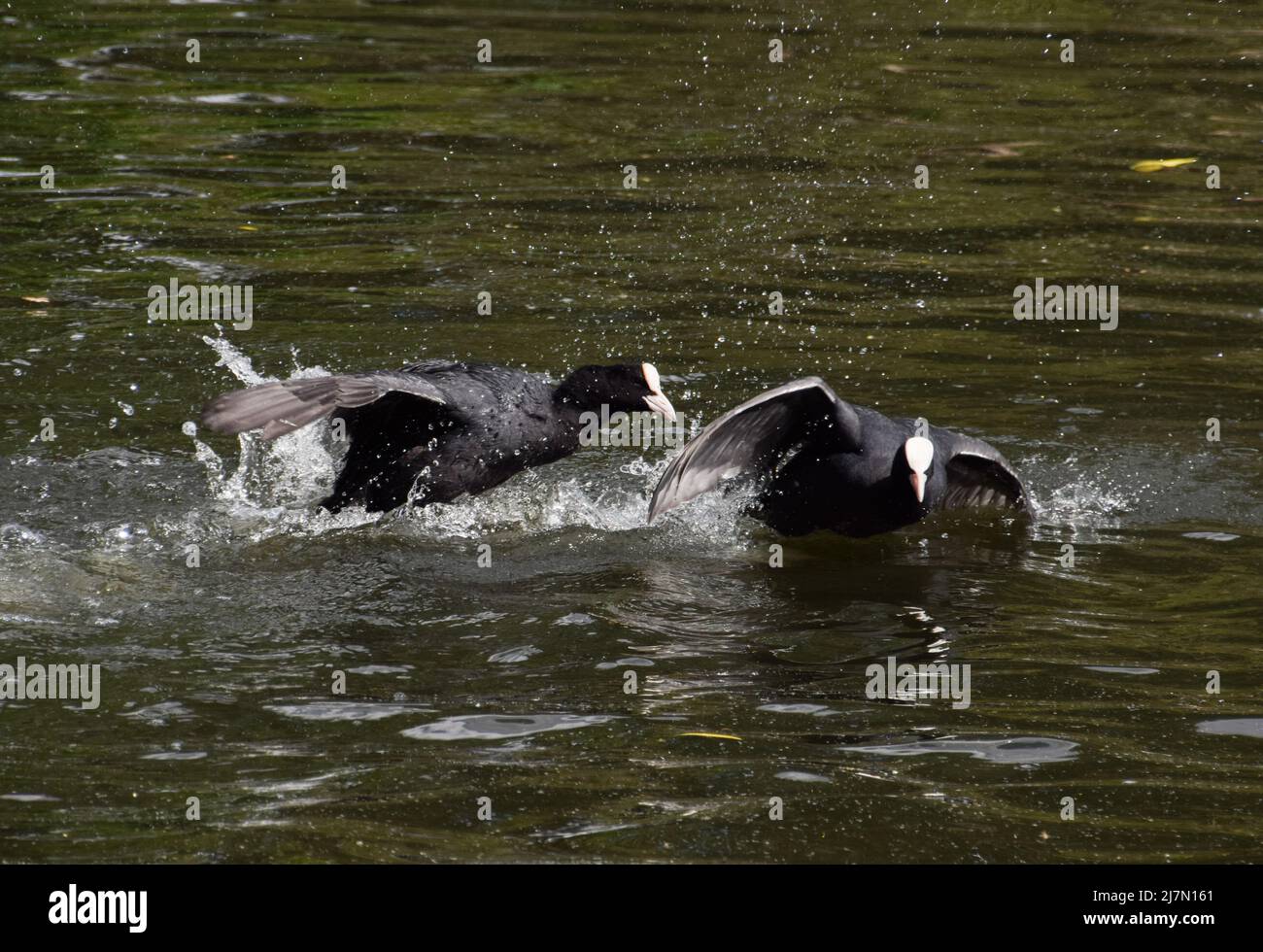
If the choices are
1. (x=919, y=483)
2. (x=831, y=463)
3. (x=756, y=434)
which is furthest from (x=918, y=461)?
(x=756, y=434)

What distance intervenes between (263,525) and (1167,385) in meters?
4.30

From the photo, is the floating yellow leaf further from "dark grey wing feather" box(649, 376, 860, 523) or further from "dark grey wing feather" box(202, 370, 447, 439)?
"dark grey wing feather" box(202, 370, 447, 439)

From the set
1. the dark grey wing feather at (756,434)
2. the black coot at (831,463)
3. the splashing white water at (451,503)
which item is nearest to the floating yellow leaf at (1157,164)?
the black coot at (831,463)

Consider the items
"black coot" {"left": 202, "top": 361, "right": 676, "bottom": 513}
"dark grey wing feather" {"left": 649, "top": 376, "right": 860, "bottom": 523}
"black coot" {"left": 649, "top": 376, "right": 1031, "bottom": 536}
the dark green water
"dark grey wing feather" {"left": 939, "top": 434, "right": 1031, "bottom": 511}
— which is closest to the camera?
the dark green water

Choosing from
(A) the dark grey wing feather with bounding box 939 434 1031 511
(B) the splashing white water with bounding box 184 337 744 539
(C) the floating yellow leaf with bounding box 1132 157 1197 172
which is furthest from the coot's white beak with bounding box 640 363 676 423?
(C) the floating yellow leaf with bounding box 1132 157 1197 172

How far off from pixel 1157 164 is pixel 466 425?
6.86 meters

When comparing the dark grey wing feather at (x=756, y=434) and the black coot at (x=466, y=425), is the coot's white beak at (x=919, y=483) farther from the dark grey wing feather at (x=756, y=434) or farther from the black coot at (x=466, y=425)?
the black coot at (x=466, y=425)

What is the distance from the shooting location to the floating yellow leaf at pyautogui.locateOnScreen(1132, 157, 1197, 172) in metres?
11.6

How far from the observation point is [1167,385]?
8312 millimetres

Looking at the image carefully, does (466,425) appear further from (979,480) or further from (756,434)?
(979,480)

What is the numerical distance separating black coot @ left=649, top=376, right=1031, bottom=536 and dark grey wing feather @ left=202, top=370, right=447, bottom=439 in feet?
3.47

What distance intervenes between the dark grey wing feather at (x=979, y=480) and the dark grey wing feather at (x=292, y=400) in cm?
206

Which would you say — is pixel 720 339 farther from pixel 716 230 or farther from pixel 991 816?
pixel 991 816

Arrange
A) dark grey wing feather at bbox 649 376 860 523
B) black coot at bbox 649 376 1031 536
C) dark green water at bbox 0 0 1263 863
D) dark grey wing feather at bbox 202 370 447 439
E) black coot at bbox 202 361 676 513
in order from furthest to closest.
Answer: black coot at bbox 202 361 676 513 → black coot at bbox 649 376 1031 536 → dark grey wing feather at bbox 649 376 860 523 → dark grey wing feather at bbox 202 370 447 439 → dark green water at bbox 0 0 1263 863
